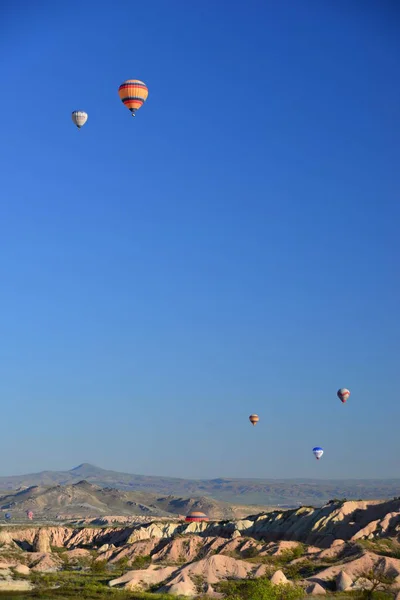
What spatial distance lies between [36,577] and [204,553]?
21.0 meters

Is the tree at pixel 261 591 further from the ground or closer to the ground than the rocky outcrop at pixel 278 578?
Answer: closer to the ground

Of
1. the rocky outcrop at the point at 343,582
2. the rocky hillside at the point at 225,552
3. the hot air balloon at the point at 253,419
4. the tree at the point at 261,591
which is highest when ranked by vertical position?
the hot air balloon at the point at 253,419

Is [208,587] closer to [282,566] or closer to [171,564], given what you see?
[282,566]

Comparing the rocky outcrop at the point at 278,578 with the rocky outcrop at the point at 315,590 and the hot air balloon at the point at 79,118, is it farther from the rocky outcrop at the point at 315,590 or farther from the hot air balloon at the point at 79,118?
the hot air balloon at the point at 79,118

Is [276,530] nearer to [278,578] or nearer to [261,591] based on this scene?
[278,578]

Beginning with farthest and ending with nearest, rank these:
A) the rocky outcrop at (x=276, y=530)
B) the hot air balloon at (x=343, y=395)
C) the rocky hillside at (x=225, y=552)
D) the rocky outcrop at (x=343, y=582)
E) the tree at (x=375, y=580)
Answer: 1. the hot air balloon at (x=343, y=395)
2. the rocky outcrop at (x=276, y=530)
3. the rocky hillside at (x=225, y=552)
4. the rocky outcrop at (x=343, y=582)
5. the tree at (x=375, y=580)

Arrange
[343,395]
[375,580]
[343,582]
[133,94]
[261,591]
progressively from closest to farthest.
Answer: [261,591]
[375,580]
[343,582]
[133,94]
[343,395]

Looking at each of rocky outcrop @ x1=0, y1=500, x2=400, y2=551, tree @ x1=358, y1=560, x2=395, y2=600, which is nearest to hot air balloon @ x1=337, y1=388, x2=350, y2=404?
rocky outcrop @ x1=0, y1=500, x2=400, y2=551

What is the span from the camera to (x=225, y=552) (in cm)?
11406

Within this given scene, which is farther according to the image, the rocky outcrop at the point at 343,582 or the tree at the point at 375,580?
the rocky outcrop at the point at 343,582

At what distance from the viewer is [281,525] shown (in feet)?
422

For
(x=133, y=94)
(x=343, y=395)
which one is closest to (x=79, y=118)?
(x=133, y=94)

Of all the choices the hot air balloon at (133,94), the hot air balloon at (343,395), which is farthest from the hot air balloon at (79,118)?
the hot air balloon at (343,395)

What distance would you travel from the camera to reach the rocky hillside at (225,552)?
93.8 meters
